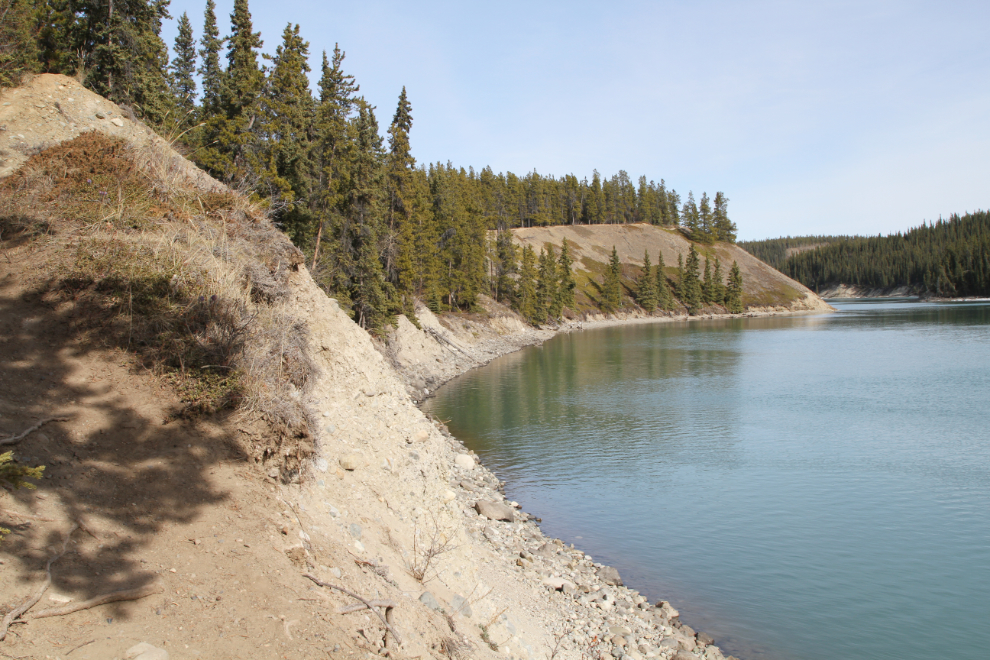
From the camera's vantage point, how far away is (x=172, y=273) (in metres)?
9.41

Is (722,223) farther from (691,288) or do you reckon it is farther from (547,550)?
(547,550)

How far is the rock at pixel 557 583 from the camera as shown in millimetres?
13125

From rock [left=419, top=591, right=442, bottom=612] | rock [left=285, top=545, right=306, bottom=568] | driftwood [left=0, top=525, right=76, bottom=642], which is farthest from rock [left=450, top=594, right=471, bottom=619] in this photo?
driftwood [left=0, top=525, right=76, bottom=642]

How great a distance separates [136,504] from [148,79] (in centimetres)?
2955

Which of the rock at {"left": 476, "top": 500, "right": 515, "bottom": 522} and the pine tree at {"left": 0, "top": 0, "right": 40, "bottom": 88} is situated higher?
the pine tree at {"left": 0, "top": 0, "right": 40, "bottom": 88}

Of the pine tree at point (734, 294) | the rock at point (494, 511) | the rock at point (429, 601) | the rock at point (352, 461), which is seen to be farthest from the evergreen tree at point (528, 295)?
the rock at point (429, 601)

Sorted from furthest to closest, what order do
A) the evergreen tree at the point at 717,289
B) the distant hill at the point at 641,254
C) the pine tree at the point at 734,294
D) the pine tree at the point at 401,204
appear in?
1. the evergreen tree at the point at 717,289
2. the distant hill at the point at 641,254
3. the pine tree at the point at 734,294
4. the pine tree at the point at 401,204

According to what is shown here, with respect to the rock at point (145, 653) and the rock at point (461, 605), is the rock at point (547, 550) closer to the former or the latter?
the rock at point (461, 605)

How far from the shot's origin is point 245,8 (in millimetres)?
31172

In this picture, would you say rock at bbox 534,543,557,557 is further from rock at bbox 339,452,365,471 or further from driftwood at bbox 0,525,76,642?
driftwood at bbox 0,525,76,642

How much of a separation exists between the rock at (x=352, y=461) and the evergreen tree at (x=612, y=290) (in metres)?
113

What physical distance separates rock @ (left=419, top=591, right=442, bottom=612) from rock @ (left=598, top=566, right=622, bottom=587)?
22.2 feet

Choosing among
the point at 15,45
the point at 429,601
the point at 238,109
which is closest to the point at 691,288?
the point at 238,109

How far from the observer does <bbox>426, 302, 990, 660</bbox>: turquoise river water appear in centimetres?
1324
